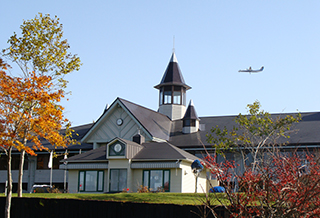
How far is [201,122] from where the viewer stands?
129ft

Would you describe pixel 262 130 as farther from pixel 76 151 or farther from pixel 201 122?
→ pixel 76 151

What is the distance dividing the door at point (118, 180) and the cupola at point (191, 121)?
10006mm

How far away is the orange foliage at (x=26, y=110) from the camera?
16219mm

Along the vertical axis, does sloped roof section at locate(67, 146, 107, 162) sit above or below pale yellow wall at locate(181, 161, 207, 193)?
above

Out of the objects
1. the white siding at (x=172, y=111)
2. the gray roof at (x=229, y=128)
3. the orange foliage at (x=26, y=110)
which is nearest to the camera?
the orange foliage at (x=26, y=110)

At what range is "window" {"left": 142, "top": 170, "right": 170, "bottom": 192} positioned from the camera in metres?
27.2

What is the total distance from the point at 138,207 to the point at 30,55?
793cm

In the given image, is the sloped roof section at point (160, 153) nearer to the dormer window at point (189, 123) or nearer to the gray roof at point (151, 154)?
the gray roof at point (151, 154)

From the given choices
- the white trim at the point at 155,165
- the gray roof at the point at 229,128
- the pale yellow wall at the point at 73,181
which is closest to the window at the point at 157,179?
the white trim at the point at 155,165

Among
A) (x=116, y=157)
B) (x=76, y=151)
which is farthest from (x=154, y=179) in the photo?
(x=76, y=151)

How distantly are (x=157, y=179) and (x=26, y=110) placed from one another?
41.0 feet

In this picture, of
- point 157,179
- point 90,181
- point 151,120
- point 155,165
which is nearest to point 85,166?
point 90,181

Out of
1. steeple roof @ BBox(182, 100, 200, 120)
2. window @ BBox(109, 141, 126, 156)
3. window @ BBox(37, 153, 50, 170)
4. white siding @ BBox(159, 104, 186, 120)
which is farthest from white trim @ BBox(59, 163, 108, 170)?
white siding @ BBox(159, 104, 186, 120)

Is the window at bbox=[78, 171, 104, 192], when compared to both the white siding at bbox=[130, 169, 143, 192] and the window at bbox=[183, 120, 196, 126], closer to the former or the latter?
the white siding at bbox=[130, 169, 143, 192]
